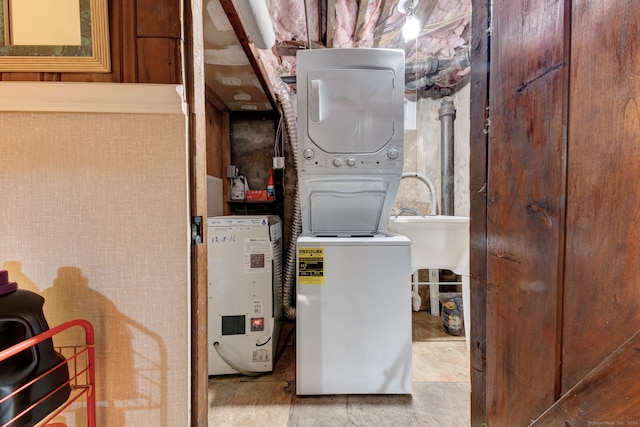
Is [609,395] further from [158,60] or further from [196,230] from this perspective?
[158,60]

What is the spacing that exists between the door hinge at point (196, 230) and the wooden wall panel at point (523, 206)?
2.66 ft

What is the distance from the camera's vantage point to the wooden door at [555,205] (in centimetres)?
39

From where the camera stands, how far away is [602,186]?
0.42m

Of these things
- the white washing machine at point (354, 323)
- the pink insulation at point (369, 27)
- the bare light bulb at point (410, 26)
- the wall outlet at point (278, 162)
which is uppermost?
the pink insulation at point (369, 27)

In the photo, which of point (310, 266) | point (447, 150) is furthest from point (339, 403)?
point (447, 150)

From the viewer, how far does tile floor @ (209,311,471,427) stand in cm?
125

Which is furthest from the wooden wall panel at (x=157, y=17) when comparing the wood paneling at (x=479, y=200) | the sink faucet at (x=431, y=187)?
the sink faucet at (x=431, y=187)

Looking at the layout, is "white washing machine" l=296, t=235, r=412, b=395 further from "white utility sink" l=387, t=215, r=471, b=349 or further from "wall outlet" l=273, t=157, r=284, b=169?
"wall outlet" l=273, t=157, r=284, b=169

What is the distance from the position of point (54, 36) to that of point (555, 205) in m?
1.24

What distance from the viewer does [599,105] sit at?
421mm

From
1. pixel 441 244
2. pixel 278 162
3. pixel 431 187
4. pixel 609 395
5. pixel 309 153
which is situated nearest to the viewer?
pixel 609 395

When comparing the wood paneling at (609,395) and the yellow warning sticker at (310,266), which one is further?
the yellow warning sticker at (310,266)

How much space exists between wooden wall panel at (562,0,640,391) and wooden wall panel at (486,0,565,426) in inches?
1.2

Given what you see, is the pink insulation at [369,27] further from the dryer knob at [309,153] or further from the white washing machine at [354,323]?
the white washing machine at [354,323]
